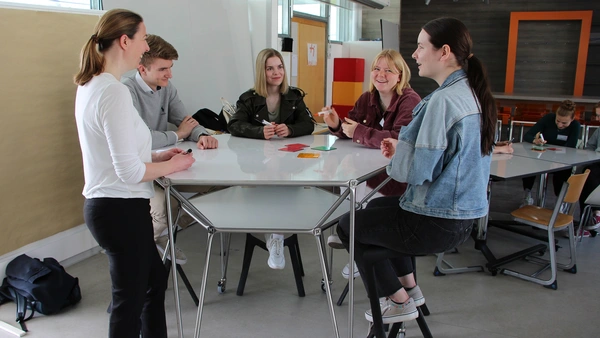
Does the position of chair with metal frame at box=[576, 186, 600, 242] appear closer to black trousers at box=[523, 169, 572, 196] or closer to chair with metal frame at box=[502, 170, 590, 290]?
black trousers at box=[523, 169, 572, 196]

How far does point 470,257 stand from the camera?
3570mm

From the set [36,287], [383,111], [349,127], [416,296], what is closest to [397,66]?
[383,111]

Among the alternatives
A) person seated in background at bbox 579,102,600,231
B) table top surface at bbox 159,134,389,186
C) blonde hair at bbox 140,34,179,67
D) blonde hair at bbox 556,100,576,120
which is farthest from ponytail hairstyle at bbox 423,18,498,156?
blonde hair at bbox 556,100,576,120

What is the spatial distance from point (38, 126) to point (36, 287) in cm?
94

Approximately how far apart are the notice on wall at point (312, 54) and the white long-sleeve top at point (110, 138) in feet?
22.5

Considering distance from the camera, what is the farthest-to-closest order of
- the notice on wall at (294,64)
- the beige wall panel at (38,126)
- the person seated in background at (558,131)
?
the notice on wall at (294,64)
the person seated in background at (558,131)
the beige wall panel at (38,126)

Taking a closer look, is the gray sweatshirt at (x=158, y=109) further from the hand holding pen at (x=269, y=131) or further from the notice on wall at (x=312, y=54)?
the notice on wall at (x=312, y=54)

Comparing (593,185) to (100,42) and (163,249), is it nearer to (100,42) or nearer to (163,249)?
(163,249)

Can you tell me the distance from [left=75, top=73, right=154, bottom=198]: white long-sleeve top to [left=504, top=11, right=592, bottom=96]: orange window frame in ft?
32.6

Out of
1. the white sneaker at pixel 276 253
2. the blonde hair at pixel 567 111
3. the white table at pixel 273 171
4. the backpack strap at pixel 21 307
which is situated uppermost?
the blonde hair at pixel 567 111

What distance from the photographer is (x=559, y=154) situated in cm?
390

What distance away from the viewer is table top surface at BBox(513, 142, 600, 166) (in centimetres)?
362

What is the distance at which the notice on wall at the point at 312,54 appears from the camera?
331 inches

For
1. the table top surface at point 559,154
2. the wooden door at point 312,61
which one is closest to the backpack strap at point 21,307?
the table top surface at point 559,154
